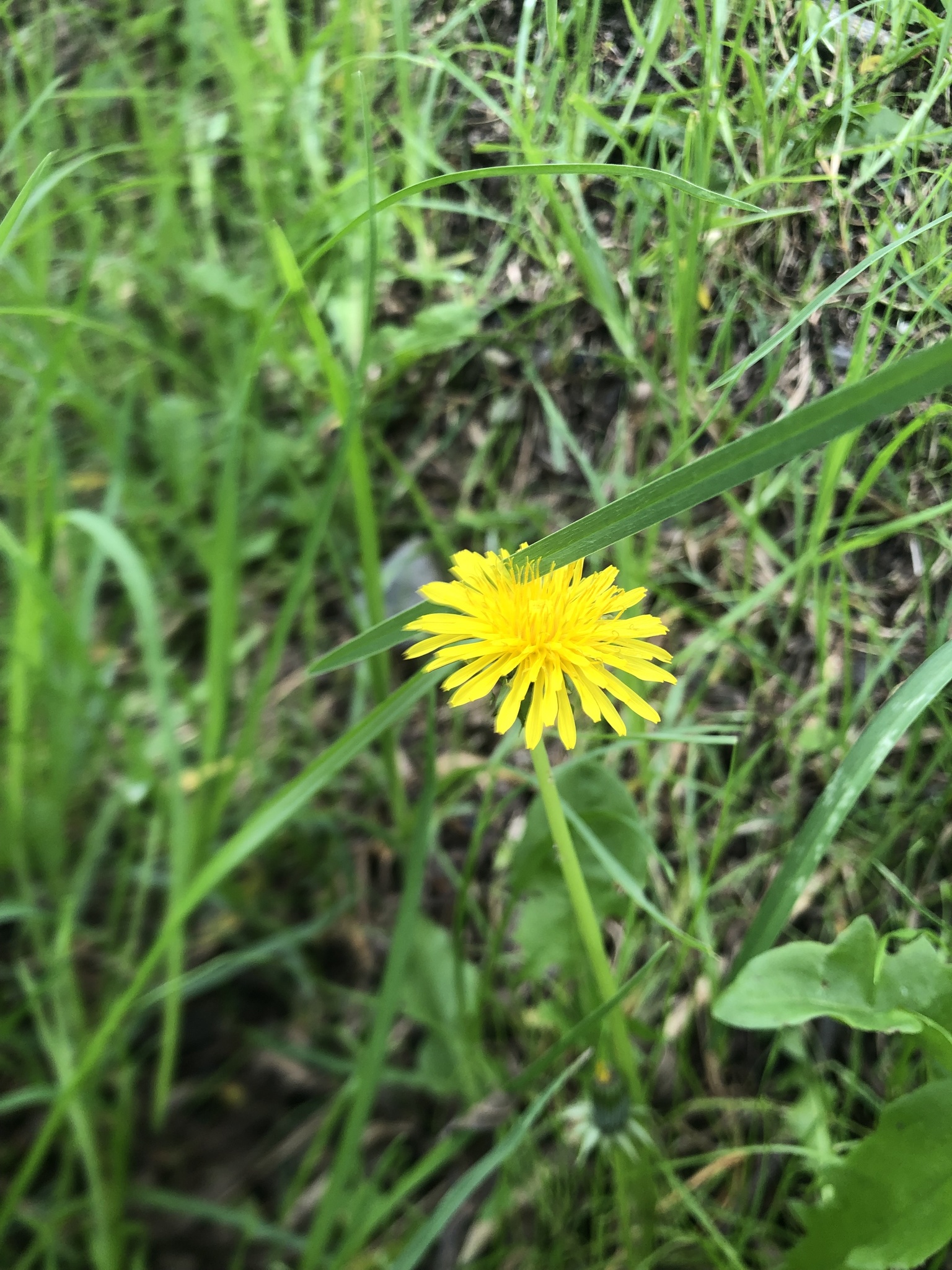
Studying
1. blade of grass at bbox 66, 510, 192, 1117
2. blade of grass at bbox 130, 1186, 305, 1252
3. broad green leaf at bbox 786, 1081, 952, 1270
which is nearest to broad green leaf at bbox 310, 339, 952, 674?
broad green leaf at bbox 786, 1081, 952, 1270

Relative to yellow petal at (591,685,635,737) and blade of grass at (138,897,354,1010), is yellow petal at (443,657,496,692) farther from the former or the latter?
blade of grass at (138,897,354,1010)

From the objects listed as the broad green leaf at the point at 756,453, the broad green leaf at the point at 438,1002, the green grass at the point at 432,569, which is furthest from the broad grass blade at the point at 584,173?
the broad green leaf at the point at 438,1002

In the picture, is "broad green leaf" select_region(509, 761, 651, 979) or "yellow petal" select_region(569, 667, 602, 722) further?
"broad green leaf" select_region(509, 761, 651, 979)

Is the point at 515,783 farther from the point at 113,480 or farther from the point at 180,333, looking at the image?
the point at 180,333

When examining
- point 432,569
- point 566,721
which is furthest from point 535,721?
point 432,569

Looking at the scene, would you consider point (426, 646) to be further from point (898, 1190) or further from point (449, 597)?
point (898, 1190)

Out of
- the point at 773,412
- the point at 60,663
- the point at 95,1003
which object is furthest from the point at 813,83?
the point at 95,1003
